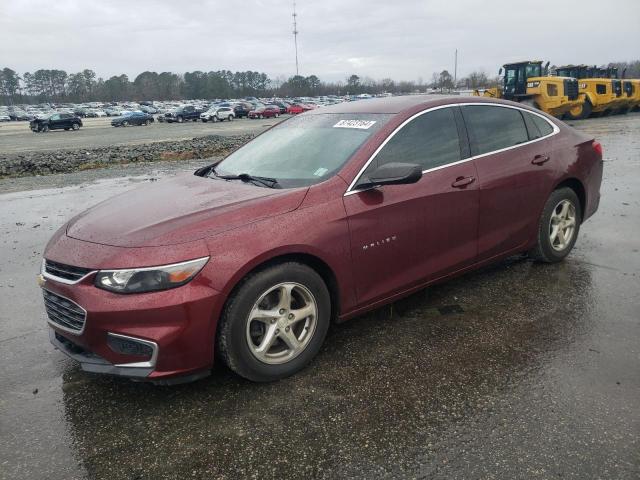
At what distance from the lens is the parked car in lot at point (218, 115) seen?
46.2m

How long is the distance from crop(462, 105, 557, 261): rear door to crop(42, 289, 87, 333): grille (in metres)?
2.93

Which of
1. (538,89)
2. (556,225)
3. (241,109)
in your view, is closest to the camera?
(556,225)

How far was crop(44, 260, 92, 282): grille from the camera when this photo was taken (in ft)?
9.41

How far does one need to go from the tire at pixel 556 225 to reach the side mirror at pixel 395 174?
6.42ft

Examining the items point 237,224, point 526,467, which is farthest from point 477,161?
point 526,467

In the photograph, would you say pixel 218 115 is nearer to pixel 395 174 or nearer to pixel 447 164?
pixel 447 164

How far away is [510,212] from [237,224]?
2.49 metres

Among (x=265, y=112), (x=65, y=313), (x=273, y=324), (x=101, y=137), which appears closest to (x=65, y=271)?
(x=65, y=313)

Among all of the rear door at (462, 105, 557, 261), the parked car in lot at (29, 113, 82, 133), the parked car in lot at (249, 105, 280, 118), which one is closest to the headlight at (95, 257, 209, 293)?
the rear door at (462, 105, 557, 261)

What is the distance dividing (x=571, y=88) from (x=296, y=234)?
28.6m

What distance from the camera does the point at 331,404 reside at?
2975 millimetres

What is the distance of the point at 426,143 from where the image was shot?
3.89 m

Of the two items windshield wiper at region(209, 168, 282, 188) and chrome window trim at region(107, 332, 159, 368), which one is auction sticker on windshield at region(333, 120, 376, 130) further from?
chrome window trim at region(107, 332, 159, 368)

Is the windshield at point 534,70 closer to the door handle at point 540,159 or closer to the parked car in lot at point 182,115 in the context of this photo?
the door handle at point 540,159
